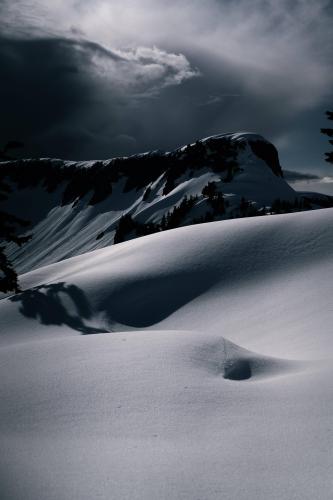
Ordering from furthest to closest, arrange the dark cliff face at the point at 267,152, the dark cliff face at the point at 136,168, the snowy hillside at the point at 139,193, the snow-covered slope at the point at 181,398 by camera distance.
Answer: the dark cliff face at the point at 267,152, the dark cliff face at the point at 136,168, the snowy hillside at the point at 139,193, the snow-covered slope at the point at 181,398

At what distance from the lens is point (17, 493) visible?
2150 millimetres

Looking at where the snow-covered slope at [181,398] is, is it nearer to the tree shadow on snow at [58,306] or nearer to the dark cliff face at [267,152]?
the tree shadow on snow at [58,306]

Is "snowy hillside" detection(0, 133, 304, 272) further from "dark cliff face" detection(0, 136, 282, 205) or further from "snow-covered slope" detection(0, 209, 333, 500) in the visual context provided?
"snow-covered slope" detection(0, 209, 333, 500)

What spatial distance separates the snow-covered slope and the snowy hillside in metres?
7.68

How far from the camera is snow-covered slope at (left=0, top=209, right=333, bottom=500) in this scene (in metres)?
2.26

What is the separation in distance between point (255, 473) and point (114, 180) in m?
121

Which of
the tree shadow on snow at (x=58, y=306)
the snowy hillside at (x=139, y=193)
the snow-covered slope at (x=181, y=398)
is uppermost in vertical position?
the snowy hillside at (x=139, y=193)

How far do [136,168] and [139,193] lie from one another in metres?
16.2

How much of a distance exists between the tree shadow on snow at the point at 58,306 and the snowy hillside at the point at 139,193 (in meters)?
4.21

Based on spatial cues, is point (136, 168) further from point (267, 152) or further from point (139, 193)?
point (267, 152)

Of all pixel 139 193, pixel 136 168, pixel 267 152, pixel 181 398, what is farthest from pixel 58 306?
pixel 136 168

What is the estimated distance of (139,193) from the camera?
341 feet

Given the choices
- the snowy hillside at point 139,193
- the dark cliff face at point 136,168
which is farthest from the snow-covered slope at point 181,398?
the dark cliff face at point 136,168

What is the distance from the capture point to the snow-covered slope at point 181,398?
2.26m
